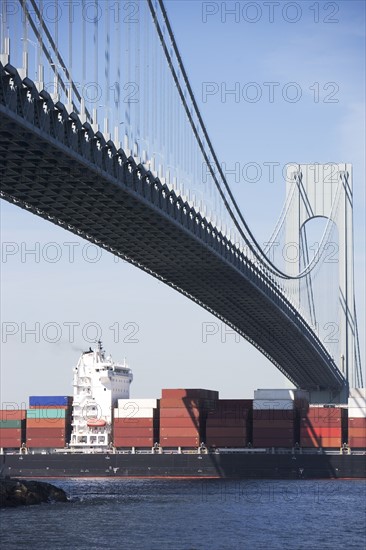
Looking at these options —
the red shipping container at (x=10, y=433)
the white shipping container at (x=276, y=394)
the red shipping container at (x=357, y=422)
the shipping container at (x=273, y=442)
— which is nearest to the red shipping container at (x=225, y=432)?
the shipping container at (x=273, y=442)

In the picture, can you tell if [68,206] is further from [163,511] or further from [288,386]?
[288,386]

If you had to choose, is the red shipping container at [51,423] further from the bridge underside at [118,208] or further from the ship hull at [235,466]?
the bridge underside at [118,208]

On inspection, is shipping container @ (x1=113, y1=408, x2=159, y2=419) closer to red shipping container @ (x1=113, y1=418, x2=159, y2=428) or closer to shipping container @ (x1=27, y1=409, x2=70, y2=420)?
red shipping container @ (x1=113, y1=418, x2=159, y2=428)

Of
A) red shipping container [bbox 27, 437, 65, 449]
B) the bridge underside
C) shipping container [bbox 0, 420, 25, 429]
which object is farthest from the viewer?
shipping container [bbox 0, 420, 25, 429]

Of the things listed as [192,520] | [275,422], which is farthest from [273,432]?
[192,520]

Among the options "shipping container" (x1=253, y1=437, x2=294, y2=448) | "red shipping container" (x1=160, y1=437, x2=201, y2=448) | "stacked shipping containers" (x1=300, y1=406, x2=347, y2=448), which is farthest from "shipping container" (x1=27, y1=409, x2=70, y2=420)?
"stacked shipping containers" (x1=300, y1=406, x2=347, y2=448)

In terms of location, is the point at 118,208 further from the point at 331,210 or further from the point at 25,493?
the point at 331,210
